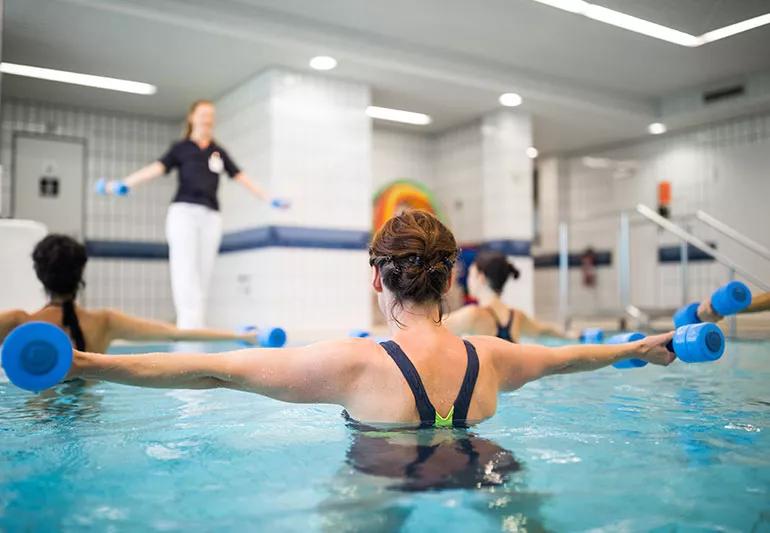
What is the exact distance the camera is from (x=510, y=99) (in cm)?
1037

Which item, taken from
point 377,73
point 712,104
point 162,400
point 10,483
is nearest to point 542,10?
point 377,73

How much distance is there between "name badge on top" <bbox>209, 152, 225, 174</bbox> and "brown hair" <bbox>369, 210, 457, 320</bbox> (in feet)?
15.9

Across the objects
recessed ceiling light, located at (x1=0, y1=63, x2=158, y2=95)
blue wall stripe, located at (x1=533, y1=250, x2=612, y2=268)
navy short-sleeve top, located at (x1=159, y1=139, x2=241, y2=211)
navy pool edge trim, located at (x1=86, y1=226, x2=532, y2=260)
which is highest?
Result: recessed ceiling light, located at (x1=0, y1=63, x2=158, y2=95)

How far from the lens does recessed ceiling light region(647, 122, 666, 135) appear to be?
11781 millimetres

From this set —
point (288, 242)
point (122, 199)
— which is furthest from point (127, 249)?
point (288, 242)

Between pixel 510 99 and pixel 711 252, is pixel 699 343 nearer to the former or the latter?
pixel 711 252

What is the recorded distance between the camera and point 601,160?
45.4ft

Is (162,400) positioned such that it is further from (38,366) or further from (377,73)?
(377,73)

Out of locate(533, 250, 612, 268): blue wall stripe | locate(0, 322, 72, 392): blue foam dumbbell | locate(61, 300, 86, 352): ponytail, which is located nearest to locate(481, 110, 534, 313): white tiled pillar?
locate(533, 250, 612, 268): blue wall stripe

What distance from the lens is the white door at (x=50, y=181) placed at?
1074cm

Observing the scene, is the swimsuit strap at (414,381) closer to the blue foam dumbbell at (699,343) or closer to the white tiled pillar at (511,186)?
the blue foam dumbbell at (699,343)

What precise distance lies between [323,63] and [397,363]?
7.43 meters

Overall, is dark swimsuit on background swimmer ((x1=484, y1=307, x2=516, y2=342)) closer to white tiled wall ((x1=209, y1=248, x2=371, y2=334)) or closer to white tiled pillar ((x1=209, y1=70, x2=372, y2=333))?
white tiled wall ((x1=209, y1=248, x2=371, y2=334))

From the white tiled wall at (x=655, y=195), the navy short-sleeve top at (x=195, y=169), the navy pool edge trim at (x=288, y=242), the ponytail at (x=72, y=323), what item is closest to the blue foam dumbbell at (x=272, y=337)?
the ponytail at (x=72, y=323)
